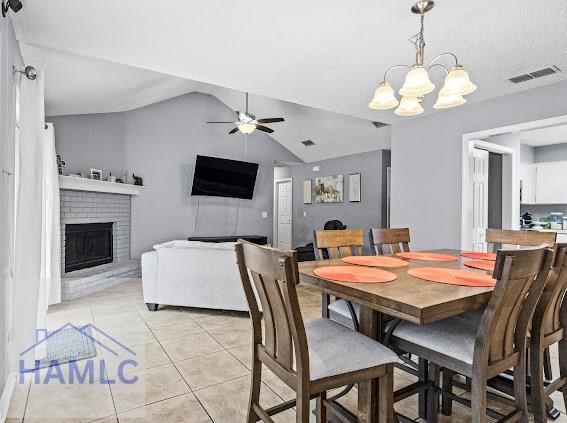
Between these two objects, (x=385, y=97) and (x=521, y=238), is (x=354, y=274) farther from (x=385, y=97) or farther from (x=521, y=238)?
(x=521, y=238)

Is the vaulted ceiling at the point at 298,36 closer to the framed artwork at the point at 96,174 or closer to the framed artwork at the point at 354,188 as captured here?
the framed artwork at the point at 96,174

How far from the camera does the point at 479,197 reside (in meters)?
4.07

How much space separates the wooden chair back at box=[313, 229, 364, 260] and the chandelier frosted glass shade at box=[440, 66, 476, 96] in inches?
45.5

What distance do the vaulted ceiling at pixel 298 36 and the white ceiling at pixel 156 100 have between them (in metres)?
0.79

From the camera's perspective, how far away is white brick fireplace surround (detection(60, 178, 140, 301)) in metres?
4.47

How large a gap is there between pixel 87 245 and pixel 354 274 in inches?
192

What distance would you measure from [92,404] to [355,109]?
382 centimetres

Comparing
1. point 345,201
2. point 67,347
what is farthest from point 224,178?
point 67,347

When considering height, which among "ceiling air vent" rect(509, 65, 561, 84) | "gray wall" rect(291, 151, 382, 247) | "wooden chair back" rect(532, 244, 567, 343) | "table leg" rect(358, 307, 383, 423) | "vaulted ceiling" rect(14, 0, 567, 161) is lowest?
"table leg" rect(358, 307, 383, 423)

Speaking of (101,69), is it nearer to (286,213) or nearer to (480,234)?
(480,234)

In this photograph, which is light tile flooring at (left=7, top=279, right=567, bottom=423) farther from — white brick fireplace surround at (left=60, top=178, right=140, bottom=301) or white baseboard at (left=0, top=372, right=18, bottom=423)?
white brick fireplace surround at (left=60, top=178, right=140, bottom=301)

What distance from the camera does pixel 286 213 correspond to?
29.3 ft

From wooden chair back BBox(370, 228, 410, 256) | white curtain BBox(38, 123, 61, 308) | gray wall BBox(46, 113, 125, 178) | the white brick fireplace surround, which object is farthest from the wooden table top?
gray wall BBox(46, 113, 125, 178)

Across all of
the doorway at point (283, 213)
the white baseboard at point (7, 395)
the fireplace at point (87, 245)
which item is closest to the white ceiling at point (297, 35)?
the white baseboard at point (7, 395)
